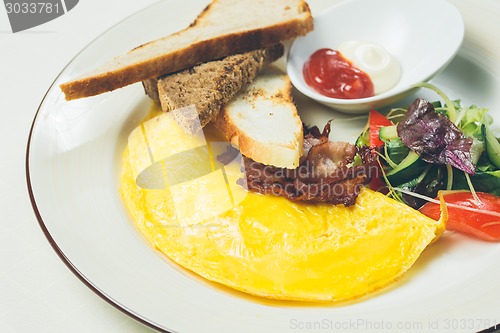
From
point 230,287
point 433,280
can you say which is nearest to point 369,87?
point 433,280

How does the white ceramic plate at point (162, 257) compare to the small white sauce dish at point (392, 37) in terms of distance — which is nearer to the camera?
the white ceramic plate at point (162, 257)

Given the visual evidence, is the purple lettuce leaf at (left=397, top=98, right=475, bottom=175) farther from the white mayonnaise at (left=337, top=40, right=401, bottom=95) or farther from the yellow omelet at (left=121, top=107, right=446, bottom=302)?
the white mayonnaise at (left=337, top=40, right=401, bottom=95)

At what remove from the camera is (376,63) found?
4000mm

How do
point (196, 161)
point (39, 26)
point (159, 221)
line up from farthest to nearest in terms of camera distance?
point (39, 26), point (196, 161), point (159, 221)

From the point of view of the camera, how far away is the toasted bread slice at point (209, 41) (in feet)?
12.5

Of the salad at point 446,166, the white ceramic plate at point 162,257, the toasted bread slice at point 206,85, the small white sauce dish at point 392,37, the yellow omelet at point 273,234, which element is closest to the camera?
the white ceramic plate at point 162,257

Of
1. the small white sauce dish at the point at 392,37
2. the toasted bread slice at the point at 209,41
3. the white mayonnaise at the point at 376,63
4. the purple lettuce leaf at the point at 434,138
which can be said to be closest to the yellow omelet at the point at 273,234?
the purple lettuce leaf at the point at 434,138

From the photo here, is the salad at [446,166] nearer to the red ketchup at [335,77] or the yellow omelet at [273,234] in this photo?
the yellow omelet at [273,234]

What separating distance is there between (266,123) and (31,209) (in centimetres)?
167

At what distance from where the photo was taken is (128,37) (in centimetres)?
440

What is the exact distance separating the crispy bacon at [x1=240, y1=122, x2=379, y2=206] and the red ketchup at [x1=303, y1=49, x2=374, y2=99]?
2.43 feet

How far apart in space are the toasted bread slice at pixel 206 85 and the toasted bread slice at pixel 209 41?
96 mm

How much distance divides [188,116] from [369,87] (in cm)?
138

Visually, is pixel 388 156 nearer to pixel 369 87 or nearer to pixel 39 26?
pixel 369 87
